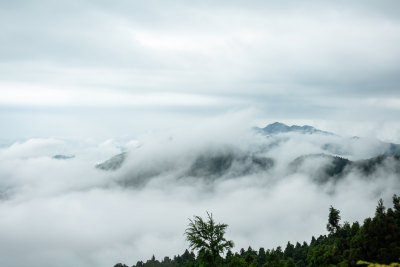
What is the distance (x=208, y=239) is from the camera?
3584 cm

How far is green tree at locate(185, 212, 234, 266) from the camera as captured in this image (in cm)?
3556

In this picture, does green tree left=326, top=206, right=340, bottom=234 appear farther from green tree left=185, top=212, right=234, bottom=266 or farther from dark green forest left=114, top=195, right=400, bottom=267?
green tree left=185, top=212, right=234, bottom=266

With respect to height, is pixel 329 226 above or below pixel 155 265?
above

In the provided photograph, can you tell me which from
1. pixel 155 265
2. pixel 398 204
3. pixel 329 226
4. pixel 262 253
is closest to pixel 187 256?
pixel 155 265

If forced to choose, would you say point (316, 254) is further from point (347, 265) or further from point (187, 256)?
point (187, 256)

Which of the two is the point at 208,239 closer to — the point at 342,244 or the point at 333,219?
the point at 342,244

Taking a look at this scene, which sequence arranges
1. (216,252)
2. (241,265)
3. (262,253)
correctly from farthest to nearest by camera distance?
(262,253)
(241,265)
(216,252)

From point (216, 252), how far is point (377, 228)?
88.8 ft

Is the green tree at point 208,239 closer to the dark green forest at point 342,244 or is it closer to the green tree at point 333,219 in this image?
the dark green forest at point 342,244

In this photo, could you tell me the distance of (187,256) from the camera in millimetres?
145750

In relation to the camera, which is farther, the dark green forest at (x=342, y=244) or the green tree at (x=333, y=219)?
the green tree at (x=333, y=219)

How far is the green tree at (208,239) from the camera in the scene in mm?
35562

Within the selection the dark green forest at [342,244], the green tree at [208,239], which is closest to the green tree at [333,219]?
the dark green forest at [342,244]

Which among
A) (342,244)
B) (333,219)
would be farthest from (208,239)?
(333,219)
